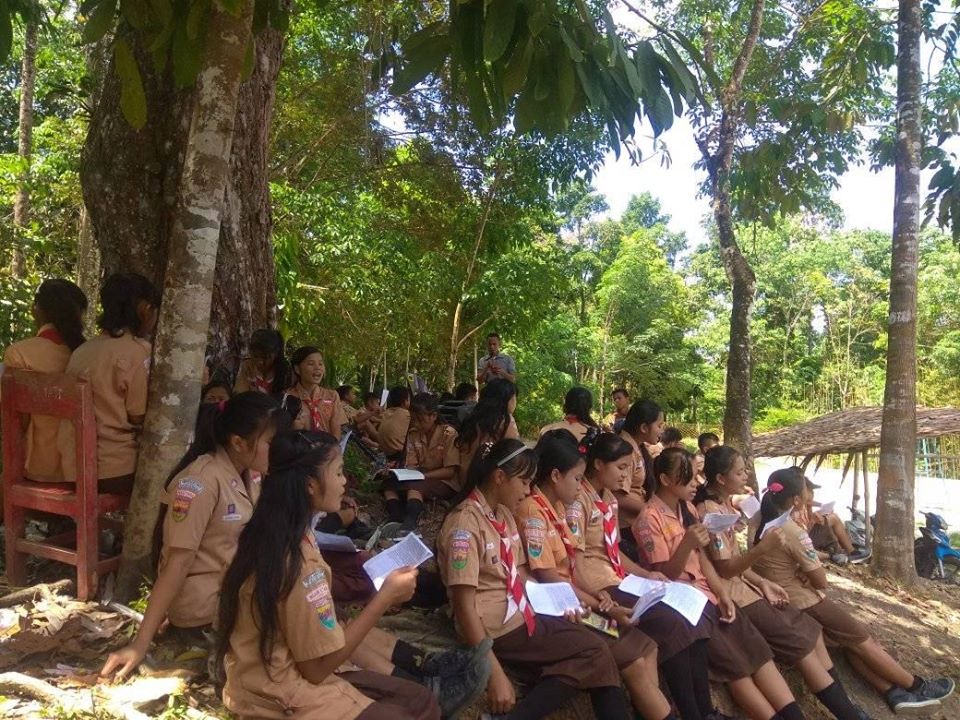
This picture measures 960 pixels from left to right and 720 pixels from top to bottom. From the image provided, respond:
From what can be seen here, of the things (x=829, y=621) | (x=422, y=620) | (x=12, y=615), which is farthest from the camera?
(x=829, y=621)

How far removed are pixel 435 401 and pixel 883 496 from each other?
16.6 ft

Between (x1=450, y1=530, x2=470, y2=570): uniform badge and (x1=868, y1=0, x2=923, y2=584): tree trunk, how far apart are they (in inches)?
249

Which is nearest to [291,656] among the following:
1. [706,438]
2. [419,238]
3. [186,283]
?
[186,283]

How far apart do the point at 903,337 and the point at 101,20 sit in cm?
770

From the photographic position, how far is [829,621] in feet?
15.1

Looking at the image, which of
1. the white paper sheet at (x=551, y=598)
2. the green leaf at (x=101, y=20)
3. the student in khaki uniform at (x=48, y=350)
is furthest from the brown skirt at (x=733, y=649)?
the green leaf at (x=101, y=20)

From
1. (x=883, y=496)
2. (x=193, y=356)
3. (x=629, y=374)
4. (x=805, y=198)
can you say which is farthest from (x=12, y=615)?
(x=629, y=374)

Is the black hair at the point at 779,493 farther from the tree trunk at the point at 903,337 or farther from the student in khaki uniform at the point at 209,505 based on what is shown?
the tree trunk at the point at 903,337

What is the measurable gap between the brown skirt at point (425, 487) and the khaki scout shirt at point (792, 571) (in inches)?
86.6

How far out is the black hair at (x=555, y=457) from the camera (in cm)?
374

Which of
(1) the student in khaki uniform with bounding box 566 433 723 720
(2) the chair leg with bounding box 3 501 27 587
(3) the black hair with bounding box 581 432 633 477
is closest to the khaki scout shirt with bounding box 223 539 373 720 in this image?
(1) the student in khaki uniform with bounding box 566 433 723 720

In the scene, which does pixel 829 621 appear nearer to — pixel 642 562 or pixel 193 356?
pixel 642 562

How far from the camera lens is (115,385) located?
364 cm

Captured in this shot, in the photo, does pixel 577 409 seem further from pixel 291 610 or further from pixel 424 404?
pixel 291 610
